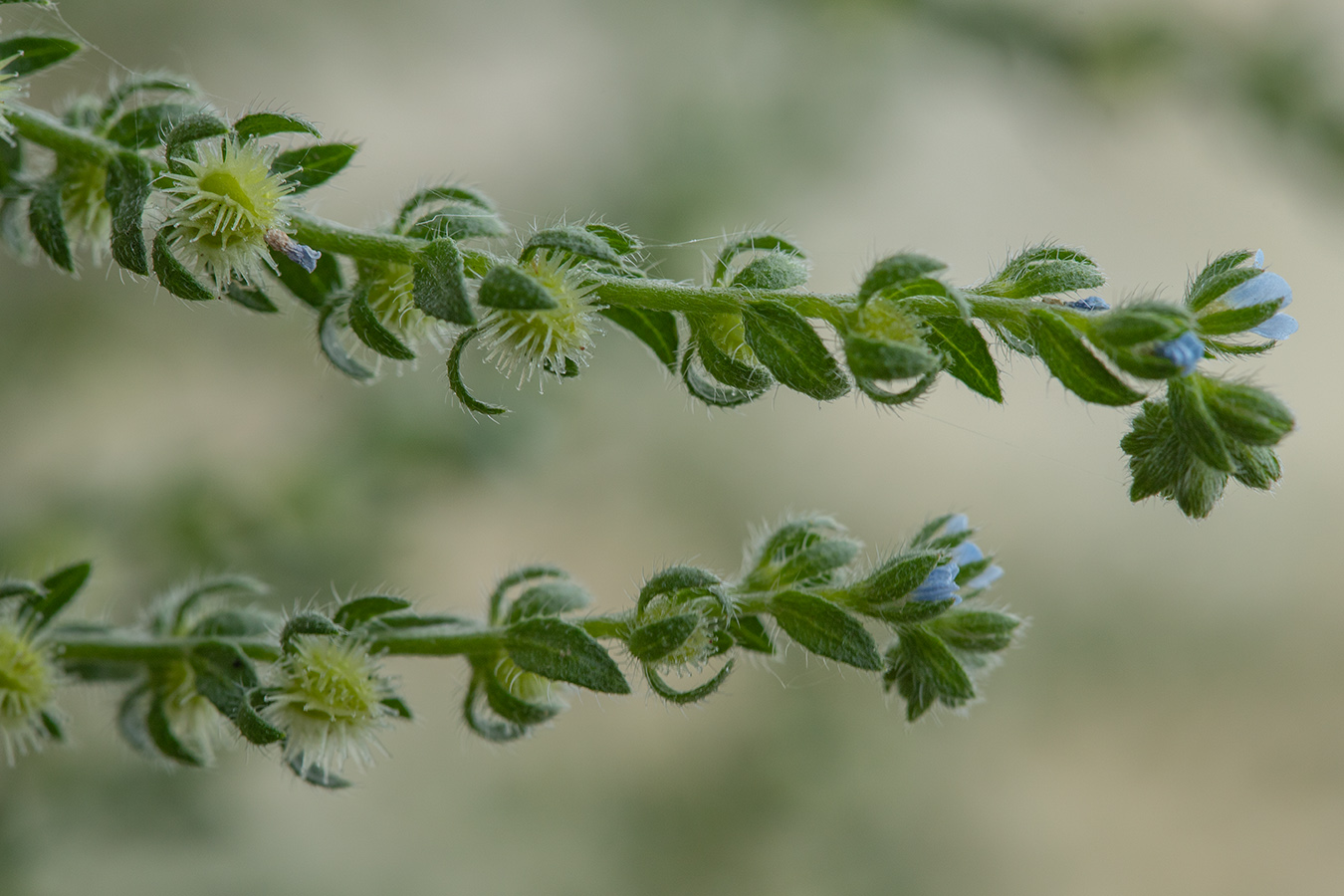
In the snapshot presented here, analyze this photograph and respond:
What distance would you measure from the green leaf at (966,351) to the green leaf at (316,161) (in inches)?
14.7

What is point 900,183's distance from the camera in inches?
128

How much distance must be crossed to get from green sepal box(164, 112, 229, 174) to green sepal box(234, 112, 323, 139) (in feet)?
0.05

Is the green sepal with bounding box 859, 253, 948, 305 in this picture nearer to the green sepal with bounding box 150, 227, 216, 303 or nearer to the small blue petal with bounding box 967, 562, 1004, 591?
the small blue petal with bounding box 967, 562, 1004, 591

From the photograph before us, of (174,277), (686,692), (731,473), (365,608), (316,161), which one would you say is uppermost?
(731,473)

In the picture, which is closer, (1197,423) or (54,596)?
(1197,423)

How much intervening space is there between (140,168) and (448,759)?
7.70 ft

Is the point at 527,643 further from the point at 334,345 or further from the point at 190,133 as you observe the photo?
the point at 190,133

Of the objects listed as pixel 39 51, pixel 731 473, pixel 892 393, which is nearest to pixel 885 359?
pixel 892 393

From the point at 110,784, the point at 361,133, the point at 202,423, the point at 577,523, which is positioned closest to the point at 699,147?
the point at 361,133

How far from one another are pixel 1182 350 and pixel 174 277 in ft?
1.75

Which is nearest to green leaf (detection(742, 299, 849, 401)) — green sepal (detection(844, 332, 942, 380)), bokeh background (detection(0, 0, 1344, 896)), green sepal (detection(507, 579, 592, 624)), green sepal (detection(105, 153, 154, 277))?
green sepal (detection(844, 332, 942, 380))

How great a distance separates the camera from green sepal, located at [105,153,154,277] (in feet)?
2.01

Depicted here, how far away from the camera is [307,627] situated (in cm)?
68

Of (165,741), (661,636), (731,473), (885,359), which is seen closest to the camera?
(885,359)
